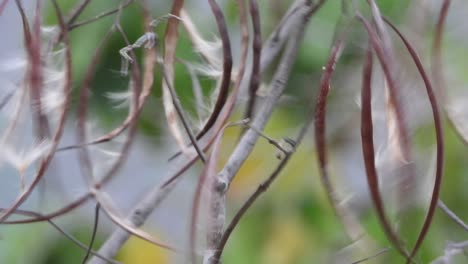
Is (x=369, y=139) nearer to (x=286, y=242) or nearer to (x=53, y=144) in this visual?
(x=53, y=144)

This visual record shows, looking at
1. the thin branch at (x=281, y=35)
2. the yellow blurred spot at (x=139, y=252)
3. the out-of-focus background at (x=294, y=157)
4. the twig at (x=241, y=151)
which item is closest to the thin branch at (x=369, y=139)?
the twig at (x=241, y=151)

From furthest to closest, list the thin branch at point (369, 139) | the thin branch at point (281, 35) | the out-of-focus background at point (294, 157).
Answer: the out-of-focus background at point (294, 157) → the thin branch at point (281, 35) → the thin branch at point (369, 139)

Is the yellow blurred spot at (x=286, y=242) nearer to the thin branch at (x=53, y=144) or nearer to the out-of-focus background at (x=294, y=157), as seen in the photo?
→ the out-of-focus background at (x=294, y=157)

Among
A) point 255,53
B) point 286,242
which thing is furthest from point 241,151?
point 286,242

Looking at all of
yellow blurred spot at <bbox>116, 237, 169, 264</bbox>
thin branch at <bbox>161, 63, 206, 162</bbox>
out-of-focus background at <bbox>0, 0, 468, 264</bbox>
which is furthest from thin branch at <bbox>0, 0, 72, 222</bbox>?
yellow blurred spot at <bbox>116, 237, 169, 264</bbox>

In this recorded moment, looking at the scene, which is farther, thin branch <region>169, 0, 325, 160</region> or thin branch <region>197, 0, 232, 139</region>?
thin branch <region>169, 0, 325, 160</region>

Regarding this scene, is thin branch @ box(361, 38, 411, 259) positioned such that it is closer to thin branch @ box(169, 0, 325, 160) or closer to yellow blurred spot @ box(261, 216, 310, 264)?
thin branch @ box(169, 0, 325, 160)

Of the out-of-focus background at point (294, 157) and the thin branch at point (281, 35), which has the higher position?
the thin branch at point (281, 35)

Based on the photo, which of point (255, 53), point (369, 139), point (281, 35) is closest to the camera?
point (369, 139)

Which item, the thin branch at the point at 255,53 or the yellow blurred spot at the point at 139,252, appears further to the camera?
the yellow blurred spot at the point at 139,252

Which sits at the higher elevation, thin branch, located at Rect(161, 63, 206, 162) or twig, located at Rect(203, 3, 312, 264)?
thin branch, located at Rect(161, 63, 206, 162)

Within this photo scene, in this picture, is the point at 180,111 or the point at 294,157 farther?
the point at 294,157
